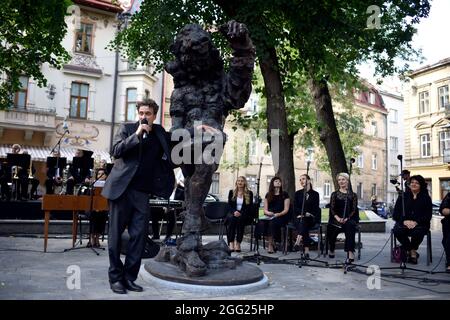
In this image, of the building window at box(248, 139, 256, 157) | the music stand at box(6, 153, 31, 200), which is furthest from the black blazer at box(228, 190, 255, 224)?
the building window at box(248, 139, 256, 157)

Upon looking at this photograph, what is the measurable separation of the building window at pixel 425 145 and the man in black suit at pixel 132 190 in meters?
37.3

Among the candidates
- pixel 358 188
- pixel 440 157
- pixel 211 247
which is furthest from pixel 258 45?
pixel 358 188

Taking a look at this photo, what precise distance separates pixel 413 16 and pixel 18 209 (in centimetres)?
1136

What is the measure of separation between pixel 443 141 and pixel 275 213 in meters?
32.0

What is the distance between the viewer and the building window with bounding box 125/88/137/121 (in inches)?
1056

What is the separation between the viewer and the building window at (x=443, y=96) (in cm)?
3535

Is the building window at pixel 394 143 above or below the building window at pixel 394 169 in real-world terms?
above

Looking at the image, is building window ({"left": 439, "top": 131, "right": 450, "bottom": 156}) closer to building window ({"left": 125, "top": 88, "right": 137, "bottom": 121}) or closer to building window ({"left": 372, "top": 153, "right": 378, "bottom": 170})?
Answer: building window ({"left": 372, "top": 153, "right": 378, "bottom": 170})

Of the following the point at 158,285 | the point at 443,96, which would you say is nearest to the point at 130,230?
the point at 158,285

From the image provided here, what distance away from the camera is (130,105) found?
26.9m

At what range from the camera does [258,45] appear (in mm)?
9414

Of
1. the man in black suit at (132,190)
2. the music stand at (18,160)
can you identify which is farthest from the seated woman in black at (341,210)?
the music stand at (18,160)

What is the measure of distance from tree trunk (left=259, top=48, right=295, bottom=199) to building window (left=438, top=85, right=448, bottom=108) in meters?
30.8

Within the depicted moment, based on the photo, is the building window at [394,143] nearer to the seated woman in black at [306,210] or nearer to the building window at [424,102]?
the building window at [424,102]
